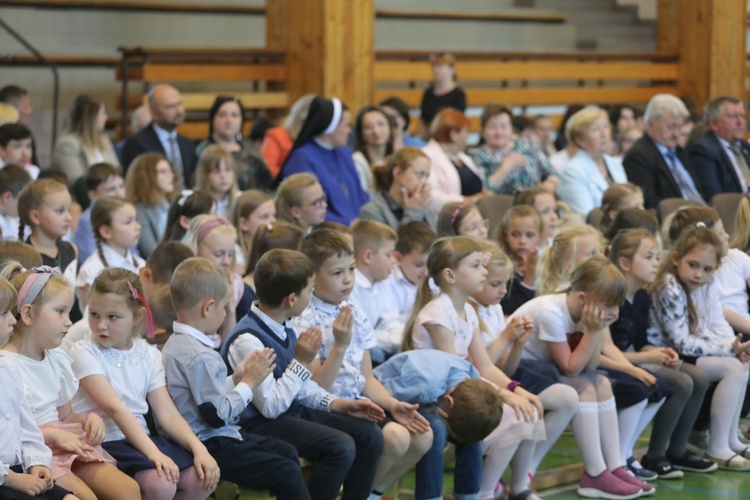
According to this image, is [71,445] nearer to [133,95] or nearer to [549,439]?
[549,439]

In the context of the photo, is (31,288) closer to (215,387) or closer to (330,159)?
(215,387)

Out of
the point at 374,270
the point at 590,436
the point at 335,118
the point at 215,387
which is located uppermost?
the point at 335,118

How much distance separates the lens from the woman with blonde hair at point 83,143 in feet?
23.9

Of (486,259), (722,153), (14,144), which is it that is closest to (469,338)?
(486,259)

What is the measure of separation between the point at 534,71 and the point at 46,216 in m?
7.76

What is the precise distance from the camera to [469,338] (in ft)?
14.9

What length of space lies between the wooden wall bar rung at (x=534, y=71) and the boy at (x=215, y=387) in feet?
21.5

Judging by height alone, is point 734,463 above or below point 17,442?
below

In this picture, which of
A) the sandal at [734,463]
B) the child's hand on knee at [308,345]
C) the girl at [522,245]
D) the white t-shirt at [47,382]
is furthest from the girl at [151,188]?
the sandal at [734,463]

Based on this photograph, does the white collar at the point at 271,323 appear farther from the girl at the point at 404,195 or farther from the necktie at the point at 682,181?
the necktie at the point at 682,181

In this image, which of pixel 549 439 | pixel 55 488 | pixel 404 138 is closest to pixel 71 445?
pixel 55 488

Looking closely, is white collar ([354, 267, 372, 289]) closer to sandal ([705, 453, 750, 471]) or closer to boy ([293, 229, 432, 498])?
boy ([293, 229, 432, 498])

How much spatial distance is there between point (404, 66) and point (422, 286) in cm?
611

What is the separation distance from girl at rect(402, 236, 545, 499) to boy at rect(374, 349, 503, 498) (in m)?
0.14
